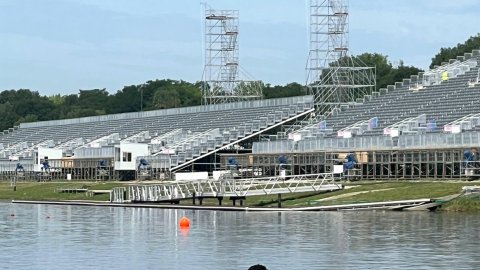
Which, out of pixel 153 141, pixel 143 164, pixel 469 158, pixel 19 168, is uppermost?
pixel 153 141

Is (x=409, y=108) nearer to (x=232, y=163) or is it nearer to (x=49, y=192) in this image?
(x=232, y=163)

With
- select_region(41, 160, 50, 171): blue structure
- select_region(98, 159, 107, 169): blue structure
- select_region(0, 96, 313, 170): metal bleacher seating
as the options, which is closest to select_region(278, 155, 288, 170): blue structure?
select_region(0, 96, 313, 170): metal bleacher seating

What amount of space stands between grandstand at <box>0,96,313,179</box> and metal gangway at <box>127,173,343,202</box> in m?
31.4

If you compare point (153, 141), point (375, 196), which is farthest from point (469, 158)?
point (153, 141)

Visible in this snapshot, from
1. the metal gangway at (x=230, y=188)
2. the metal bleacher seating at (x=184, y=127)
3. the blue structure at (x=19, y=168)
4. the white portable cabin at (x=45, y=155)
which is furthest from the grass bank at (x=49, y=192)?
the blue structure at (x=19, y=168)

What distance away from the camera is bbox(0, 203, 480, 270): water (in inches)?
2016

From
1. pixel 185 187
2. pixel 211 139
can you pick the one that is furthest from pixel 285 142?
pixel 185 187

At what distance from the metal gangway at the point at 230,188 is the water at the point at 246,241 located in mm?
9990

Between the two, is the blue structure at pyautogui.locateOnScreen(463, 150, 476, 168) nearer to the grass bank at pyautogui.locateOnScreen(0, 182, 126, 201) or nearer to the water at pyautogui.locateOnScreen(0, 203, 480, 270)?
the water at pyautogui.locateOnScreen(0, 203, 480, 270)

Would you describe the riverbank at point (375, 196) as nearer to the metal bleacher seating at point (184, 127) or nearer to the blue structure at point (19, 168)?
the metal bleacher seating at point (184, 127)

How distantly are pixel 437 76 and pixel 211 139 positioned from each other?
90.0ft

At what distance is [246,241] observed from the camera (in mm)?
61562

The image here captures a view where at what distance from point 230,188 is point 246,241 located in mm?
36095

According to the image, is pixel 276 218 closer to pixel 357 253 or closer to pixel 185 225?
pixel 185 225
